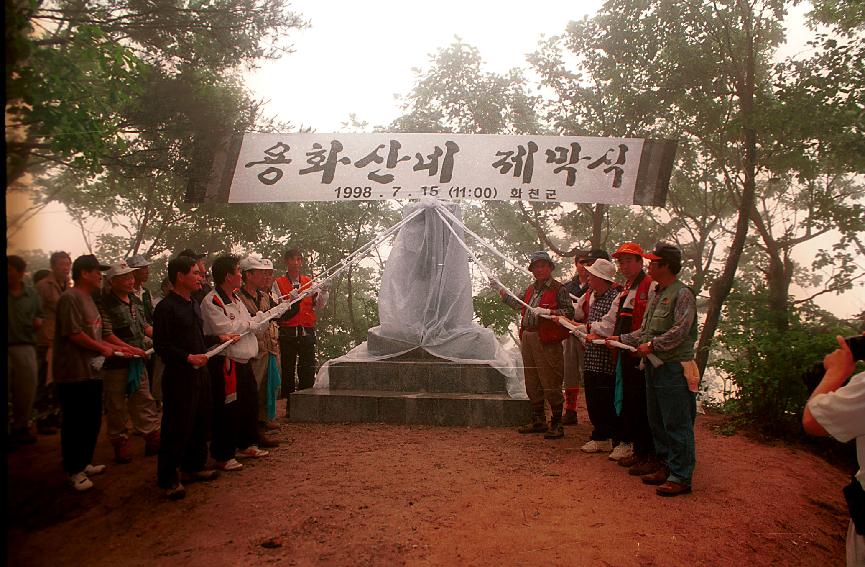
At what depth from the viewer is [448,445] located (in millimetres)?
4711

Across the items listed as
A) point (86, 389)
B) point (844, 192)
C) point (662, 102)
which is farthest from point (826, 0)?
point (86, 389)

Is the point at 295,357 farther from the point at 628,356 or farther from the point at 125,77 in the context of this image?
the point at 628,356

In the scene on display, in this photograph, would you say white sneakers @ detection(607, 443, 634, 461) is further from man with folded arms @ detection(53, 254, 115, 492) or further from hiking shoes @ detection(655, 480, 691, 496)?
man with folded arms @ detection(53, 254, 115, 492)

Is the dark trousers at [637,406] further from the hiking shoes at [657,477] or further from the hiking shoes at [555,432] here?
the hiking shoes at [555,432]

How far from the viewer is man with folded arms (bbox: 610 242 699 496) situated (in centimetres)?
357

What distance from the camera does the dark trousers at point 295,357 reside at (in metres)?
6.12

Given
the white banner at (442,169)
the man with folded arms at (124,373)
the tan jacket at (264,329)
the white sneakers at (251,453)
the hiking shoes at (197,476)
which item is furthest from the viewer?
the white banner at (442,169)

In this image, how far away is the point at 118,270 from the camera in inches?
154

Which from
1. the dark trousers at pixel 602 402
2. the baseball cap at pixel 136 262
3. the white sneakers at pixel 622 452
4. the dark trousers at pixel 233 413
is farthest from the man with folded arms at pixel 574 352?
the baseball cap at pixel 136 262

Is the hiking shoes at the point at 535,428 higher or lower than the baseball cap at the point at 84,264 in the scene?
lower

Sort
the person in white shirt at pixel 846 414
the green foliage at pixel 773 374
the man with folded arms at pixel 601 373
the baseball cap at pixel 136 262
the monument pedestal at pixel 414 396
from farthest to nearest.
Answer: the monument pedestal at pixel 414 396 → the green foliage at pixel 773 374 → the man with folded arms at pixel 601 373 → the baseball cap at pixel 136 262 → the person in white shirt at pixel 846 414

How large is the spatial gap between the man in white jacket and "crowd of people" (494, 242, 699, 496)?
2.50 m

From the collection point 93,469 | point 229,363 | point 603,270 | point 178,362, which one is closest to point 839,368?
point 603,270

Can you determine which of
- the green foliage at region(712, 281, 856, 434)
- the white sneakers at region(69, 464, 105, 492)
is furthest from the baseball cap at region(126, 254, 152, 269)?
the green foliage at region(712, 281, 856, 434)
